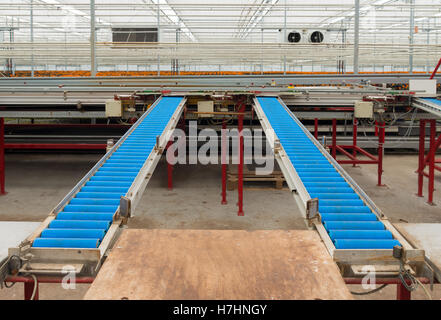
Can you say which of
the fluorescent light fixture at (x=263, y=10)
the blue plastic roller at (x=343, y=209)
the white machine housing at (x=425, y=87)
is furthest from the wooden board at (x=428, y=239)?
the fluorescent light fixture at (x=263, y=10)

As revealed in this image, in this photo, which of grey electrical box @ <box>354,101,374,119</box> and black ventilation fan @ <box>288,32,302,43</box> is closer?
grey electrical box @ <box>354,101,374,119</box>

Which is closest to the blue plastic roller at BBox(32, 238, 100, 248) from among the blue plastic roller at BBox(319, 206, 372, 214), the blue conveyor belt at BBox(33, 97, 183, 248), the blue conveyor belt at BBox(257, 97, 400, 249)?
the blue conveyor belt at BBox(33, 97, 183, 248)

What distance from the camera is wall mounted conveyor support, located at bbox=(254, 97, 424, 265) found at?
8.95 ft

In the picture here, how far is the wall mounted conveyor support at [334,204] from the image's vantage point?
2.73 metres

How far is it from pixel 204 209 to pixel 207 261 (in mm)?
6140

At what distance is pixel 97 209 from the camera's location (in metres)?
3.63

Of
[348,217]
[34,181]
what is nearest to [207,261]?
[348,217]

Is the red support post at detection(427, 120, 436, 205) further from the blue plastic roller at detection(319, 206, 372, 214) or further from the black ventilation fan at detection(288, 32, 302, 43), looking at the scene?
the black ventilation fan at detection(288, 32, 302, 43)

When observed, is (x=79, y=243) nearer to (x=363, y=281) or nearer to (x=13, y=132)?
(x=363, y=281)

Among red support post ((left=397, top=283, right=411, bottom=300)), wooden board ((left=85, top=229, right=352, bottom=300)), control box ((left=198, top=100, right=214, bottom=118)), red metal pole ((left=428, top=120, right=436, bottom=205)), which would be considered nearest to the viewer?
wooden board ((left=85, top=229, right=352, bottom=300))

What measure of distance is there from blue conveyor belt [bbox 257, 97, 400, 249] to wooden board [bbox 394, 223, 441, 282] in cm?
15

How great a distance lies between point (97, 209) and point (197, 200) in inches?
205

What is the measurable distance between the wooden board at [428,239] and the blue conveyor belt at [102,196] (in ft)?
7.28

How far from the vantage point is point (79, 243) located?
9.75 ft
